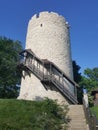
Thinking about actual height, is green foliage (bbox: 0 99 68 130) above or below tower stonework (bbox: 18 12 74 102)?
below

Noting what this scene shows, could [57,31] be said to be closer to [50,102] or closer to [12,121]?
[50,102]

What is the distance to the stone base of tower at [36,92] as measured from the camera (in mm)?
22883

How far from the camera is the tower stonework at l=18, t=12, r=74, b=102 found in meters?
23.5

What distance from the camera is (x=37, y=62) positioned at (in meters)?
24.5

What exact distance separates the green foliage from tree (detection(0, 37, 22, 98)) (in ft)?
45.1

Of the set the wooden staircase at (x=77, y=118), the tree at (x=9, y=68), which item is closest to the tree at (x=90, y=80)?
the tree at (x=9, y=68)

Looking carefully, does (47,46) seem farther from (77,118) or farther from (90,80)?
(90,80)

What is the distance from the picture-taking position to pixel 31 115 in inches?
546

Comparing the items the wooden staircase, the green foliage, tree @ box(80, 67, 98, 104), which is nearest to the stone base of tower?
the wooden staircase

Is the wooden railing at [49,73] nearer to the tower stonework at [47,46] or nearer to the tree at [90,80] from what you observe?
the tower stonework at [47,46]

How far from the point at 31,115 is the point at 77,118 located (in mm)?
2832

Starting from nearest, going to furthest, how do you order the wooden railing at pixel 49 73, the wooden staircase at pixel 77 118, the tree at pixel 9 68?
the wooden staircase at pixel 77 118 < the wooden railing at pixel 49 73 < the tree at pixel 9 68

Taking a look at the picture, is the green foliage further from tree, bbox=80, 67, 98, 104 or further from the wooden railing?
tree, bbox=80, 67, 98, 104

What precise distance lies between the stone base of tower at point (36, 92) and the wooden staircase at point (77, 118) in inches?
247
